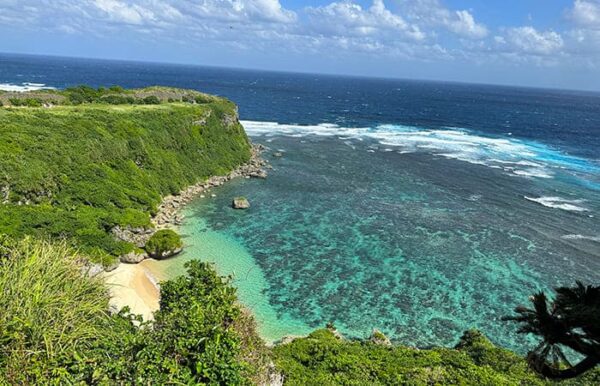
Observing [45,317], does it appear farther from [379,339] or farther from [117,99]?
[117,99]

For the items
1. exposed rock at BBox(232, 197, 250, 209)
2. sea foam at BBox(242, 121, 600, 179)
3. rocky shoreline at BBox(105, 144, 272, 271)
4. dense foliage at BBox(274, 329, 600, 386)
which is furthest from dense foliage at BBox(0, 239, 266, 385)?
sea foam at BBox(242, 121, 600, 179)

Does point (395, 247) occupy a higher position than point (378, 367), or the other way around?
point (378, 367)

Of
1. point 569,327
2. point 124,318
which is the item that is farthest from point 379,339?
point 569,327

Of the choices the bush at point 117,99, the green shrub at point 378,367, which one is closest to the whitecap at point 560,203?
the green shrub at point 378,367

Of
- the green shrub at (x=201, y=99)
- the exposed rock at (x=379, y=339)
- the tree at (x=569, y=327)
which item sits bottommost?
the exposed rock at (x=379, y=339)

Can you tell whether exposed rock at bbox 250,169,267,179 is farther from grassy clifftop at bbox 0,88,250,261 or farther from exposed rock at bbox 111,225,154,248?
exposed rock at bbox 111,225,154,248

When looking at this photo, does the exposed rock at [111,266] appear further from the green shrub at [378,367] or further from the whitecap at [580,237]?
the whitecap at [580,237]

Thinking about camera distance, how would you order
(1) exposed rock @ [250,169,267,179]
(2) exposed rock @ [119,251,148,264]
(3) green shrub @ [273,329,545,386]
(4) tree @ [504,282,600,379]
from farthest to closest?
1. (1) exposed rock @ [250,169,267,179]
2. (2) exposed rock @ [119,251,148,264]
3. (3) green shrub @ [273,329,545,386]
4. (4) tree @ [504,282,600,379]
